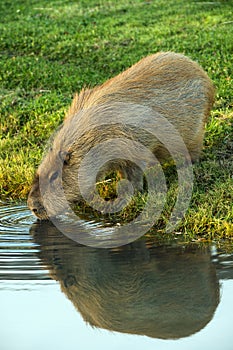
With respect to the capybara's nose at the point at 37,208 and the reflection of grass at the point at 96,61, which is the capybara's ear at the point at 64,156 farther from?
the reflection of grass at the point at 96,61

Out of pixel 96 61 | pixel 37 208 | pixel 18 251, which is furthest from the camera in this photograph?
pixel 96 61

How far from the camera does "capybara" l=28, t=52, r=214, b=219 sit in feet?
20.9

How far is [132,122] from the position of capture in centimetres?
657

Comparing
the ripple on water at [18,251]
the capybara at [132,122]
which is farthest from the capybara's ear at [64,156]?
the ripple on water at [18,251]

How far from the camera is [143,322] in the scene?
4.21m

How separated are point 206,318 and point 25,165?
356 centimetres

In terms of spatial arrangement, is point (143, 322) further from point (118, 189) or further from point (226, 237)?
point (118, 189)

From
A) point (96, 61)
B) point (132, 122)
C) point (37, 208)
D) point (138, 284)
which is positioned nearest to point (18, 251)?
point (37, 208)

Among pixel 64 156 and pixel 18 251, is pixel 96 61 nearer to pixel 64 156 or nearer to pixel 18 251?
pixel 64 156

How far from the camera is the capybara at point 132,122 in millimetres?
6383

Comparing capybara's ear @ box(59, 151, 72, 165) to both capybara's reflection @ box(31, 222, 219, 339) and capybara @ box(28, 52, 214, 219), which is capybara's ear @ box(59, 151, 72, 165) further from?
capybara's reflection @ box(31, 222, 219, 339)

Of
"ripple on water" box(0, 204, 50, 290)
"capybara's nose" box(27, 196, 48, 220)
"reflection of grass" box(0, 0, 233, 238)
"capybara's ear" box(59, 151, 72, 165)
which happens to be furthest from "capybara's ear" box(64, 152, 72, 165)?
"reflection of grass" box(0, 0, 233, 238)

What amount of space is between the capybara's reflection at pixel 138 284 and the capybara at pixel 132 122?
0.78 meters

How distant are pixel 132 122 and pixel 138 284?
2.10 metres
